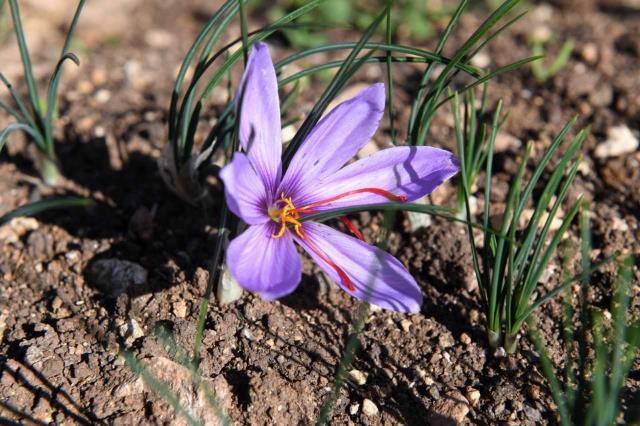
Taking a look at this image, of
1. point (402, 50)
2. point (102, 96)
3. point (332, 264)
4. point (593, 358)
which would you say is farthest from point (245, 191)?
point (102, 96)

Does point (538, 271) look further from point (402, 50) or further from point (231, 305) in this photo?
point (231, 305)

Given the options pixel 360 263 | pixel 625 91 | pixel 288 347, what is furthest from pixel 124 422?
pixel 625 91

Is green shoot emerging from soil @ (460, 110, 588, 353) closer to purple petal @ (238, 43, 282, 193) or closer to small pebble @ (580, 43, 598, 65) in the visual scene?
purple petal @ (238, 43, 282, 193)

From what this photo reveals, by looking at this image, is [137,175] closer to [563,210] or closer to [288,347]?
[288,347]

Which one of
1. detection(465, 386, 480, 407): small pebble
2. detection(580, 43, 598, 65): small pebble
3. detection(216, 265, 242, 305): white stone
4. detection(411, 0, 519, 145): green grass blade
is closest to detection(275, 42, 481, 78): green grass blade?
detection(411, 0, 519, 145): green grass blade

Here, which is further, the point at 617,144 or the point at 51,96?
the point at 617,144

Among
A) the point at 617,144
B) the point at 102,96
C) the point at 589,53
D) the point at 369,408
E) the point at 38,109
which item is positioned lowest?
the point at 369,408

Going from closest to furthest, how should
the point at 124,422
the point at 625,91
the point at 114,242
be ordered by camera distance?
1. the point at 124,422
2. the point at 114,242
3. the point at 625,91
